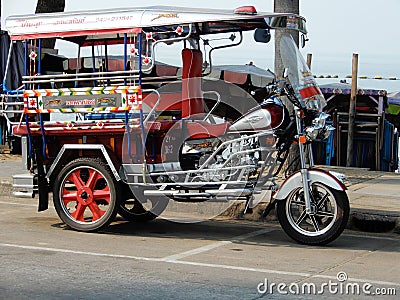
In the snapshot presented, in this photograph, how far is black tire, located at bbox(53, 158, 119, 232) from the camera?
8.52 metres

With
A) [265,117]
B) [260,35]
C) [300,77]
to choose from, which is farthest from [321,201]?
[260,35]

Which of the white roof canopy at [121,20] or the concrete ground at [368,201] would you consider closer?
the white roof canopy at [121,20]

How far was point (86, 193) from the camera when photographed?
8.69 meters

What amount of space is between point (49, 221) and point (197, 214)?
6.71ft

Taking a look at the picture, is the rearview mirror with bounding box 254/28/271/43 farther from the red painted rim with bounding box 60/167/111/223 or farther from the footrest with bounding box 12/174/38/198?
the footrest with bounding box 12/174/38/198

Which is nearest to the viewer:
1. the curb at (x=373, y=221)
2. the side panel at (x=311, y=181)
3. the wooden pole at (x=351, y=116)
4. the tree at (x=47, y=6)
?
the side panel at (x=311, y=181)

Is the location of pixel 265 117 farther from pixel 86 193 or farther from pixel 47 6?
pixel 47 6

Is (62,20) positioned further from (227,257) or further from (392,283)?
(392,283)

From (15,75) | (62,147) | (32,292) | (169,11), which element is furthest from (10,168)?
(32,292)

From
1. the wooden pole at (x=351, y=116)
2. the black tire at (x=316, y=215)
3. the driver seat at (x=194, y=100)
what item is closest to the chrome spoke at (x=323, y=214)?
the black tire at (x=316, y=215)

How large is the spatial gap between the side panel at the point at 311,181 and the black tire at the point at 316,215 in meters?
0.05

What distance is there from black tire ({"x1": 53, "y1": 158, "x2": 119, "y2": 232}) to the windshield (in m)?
2.32

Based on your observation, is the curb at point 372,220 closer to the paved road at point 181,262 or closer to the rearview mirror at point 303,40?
the paved road at point 181,262

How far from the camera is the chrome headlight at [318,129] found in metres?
8.02
